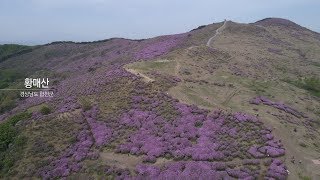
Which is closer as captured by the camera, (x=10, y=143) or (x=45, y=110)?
(x=10, y=143)

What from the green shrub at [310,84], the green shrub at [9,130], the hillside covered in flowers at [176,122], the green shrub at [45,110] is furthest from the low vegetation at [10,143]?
the green shrub at [310,84]

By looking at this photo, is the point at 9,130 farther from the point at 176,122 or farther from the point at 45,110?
the point at 176,122

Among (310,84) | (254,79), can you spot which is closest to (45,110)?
(254,79)

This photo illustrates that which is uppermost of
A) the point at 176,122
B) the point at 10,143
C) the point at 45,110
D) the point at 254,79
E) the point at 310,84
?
the point at 254,79

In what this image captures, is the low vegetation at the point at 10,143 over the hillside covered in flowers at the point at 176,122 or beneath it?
beneath

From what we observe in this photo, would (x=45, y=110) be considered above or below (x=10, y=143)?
above

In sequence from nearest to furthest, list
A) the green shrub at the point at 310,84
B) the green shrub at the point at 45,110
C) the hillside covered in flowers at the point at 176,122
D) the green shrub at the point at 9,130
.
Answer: the hillside covered in flowers at the point at 176,122 → the green shrub at the point at 9,130 → the green shrub at the point at 45,110 → the green shrub at the point at 310,84

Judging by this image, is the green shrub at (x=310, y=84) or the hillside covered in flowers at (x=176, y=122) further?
the green shrub at (x=310, y=84)

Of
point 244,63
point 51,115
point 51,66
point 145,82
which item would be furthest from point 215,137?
point 51,66

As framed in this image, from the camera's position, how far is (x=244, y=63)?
75750 mm

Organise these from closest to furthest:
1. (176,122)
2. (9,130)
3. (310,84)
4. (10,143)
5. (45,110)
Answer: (176,122)
(10,143)
(9,130)
(45,110)
(310,84)

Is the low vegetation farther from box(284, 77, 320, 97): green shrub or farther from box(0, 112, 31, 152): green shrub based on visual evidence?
box(284, 77, 320, 97): green shrub

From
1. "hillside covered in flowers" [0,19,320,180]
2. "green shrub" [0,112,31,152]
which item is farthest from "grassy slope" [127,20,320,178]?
"green shrub" [0,112,31,152]

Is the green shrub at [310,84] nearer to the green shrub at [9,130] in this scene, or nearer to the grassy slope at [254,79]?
the grassy slope at [254,79]
